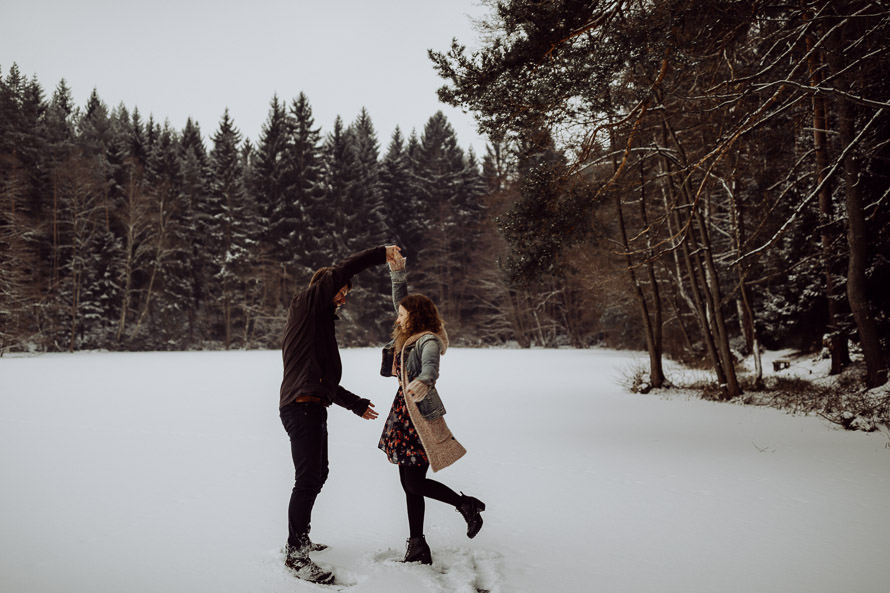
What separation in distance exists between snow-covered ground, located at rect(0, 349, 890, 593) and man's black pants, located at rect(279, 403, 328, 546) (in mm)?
318

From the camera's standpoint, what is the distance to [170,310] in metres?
36.3

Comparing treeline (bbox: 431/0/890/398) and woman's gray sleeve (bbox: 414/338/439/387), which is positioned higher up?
treeline (bbox: 431/0/890/398)

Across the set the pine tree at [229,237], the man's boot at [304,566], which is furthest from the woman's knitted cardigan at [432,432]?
the pine tree at [229,237]

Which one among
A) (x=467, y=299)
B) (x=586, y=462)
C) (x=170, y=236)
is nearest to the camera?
(x=586, y=462)

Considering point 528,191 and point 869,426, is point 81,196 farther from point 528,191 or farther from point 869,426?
point 869,426

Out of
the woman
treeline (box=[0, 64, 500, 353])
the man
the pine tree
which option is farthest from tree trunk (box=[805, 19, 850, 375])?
the pine tree

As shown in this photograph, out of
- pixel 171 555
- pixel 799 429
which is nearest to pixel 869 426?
pixel 799 429

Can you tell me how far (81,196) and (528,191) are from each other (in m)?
34.2

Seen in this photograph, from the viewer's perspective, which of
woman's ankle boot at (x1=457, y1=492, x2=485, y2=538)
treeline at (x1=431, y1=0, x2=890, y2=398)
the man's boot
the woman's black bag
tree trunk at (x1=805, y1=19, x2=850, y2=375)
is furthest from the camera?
tree trunk at (x1=805, y1=19, x2=850, y2=375)

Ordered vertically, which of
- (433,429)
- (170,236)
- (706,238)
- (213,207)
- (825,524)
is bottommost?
(825,524)

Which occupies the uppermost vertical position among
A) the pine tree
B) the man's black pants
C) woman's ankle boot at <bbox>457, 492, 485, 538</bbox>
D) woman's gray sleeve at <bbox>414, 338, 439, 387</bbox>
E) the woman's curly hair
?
the pine tree

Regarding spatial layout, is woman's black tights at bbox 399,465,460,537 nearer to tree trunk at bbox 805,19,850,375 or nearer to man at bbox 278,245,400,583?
man at bbox 278,245,400,583

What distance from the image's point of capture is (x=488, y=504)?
4.73 metres

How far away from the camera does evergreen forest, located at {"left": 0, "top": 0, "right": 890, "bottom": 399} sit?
7.03 m
